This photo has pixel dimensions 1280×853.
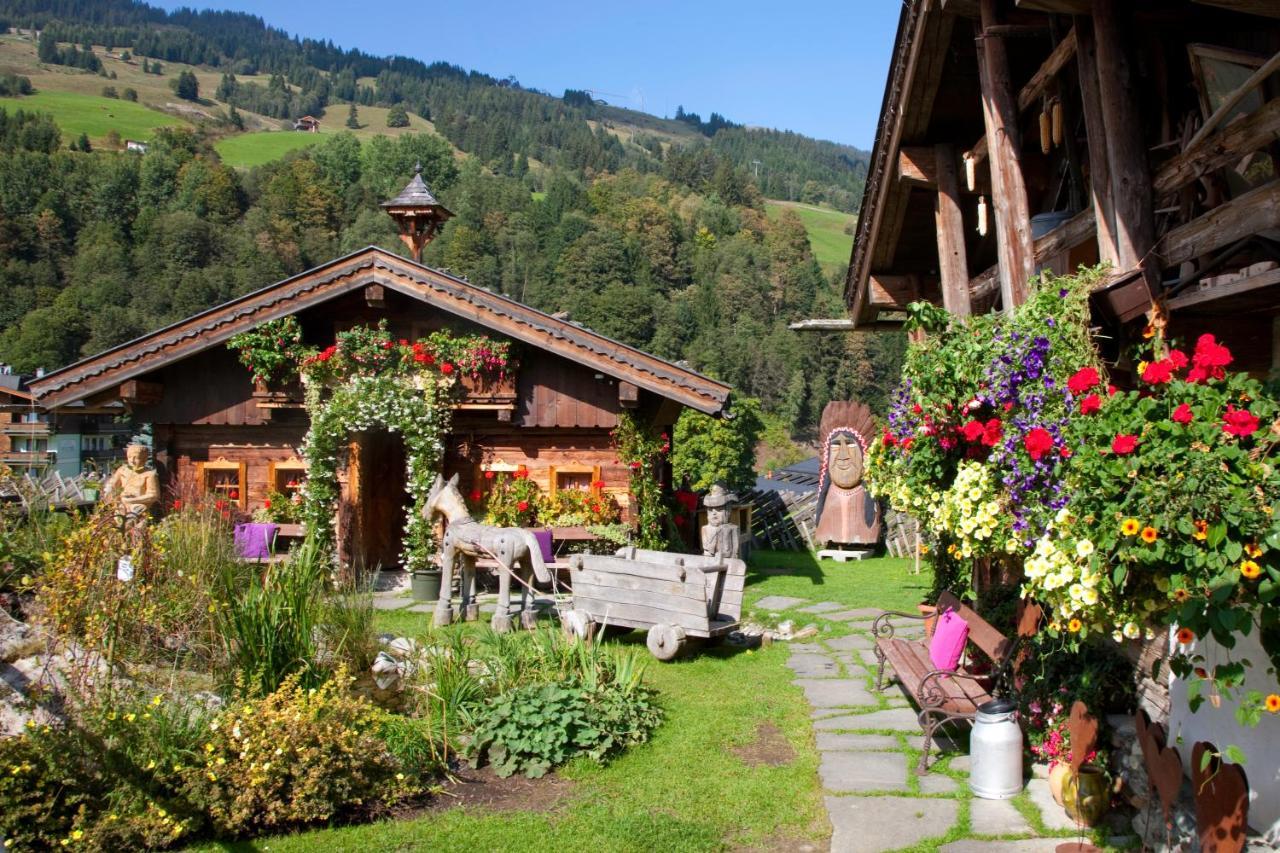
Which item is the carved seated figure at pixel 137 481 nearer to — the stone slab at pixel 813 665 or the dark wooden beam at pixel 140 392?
the dark wooden beam at pixel 140 392

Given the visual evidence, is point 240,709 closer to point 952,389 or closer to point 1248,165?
point 952,389

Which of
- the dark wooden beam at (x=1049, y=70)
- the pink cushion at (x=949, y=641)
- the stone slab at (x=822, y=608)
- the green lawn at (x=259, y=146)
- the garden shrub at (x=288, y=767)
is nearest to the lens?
the garden shrub at (x=288, y=767)

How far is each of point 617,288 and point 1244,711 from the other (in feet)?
204

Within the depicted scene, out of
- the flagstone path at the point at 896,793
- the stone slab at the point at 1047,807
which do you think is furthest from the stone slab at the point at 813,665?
the stone slab at the point at 1047,807

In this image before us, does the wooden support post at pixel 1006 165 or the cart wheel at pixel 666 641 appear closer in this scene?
the wooden support post at pixel 1006 165

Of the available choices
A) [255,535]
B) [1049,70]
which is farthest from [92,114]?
[1049,70]

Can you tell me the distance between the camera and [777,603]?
13.2 meters

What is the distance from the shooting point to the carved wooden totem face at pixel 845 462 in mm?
18656

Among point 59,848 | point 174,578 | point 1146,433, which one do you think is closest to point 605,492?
point 174,578

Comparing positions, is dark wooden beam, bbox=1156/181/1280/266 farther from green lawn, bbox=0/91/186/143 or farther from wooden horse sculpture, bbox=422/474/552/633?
green lawn, bbox=0/91/186/143

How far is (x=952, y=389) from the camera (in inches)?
237

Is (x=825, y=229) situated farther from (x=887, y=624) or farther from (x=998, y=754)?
(x=998, y=754)

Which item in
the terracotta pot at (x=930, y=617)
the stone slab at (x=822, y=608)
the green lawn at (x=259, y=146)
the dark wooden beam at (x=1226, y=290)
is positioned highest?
the green lawn at (x=259, y=146)

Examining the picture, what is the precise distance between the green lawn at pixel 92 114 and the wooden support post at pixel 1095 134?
3978 inches
